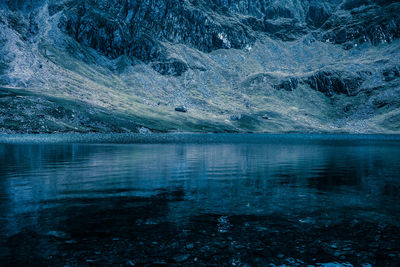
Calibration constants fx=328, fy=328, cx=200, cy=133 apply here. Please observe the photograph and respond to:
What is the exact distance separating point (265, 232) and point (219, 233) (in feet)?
9.13

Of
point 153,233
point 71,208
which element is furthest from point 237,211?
point 71,208

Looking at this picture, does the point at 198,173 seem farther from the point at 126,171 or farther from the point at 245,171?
the point at 126,171

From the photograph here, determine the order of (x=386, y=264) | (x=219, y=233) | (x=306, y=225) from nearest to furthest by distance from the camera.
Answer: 1. (x=386, y=264)
2. (x=219, y=233)
3. (x=306, y=225)

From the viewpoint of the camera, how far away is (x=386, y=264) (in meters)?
15.2

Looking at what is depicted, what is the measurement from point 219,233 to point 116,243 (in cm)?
585

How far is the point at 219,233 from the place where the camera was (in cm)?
1920

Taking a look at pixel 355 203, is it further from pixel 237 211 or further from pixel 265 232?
pixel 265 232

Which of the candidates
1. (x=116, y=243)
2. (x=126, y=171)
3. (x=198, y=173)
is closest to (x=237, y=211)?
(x=116, y=243)

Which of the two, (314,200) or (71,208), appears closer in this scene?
(71,208)

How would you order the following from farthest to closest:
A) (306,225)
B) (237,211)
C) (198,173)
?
1. (198,173)
2. (237,211)
3. (306,225)

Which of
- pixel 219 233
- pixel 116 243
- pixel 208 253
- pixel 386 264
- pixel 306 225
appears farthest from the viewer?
pixel 306 225

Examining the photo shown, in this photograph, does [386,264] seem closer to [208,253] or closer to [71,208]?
[208,253]

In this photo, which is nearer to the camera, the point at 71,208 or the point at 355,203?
the point at 71,208

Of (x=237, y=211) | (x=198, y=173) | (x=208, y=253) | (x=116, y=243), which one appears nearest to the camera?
(x=208, y=253)
